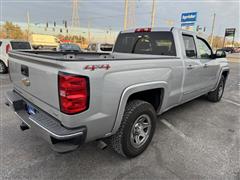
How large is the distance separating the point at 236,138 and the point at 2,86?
7569mm

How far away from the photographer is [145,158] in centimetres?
267

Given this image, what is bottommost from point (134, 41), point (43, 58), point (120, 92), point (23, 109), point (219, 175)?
point (219, 175)

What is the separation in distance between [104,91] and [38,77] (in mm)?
823

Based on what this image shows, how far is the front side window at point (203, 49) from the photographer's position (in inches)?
160

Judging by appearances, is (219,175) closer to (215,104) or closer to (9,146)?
(9,146)

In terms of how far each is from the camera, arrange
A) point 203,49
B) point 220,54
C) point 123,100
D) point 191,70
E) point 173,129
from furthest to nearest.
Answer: point 220,54
point 203,49
point 173,129
point 191,70
point 123,100

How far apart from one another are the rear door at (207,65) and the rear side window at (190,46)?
211mm

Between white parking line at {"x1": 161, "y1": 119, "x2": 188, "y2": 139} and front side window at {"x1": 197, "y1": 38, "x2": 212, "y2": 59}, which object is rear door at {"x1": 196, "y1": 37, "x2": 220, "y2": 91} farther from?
white parking line at {"x1": 161, "y1": 119, "x2": 188, "y2": 139}

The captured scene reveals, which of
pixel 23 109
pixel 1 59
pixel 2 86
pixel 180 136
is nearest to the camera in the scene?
pixel 23 109

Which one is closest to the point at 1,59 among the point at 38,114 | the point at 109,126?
the point at 38,114

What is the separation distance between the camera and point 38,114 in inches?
87.0

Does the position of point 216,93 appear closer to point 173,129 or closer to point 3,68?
point 173,129

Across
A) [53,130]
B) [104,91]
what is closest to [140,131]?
[104,91]

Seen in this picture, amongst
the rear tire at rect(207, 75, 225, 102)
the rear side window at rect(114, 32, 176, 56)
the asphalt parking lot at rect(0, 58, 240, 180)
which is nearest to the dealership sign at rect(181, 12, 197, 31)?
the rear tire at rect(207, 75, 225, 102)
